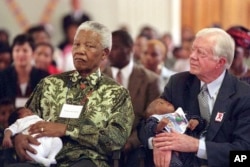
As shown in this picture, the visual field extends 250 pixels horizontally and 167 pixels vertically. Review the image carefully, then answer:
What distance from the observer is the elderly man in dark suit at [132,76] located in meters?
5.83

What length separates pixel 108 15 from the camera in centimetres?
1320

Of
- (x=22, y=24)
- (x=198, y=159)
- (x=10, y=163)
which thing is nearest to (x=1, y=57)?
(x=10, y=163)

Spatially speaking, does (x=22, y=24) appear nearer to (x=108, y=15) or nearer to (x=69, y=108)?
(x=108, y=15)

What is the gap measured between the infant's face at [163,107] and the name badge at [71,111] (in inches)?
19.8

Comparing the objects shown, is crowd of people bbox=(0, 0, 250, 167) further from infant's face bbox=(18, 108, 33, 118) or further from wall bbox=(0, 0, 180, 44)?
wall bbox=(0, 0, 180, 44)

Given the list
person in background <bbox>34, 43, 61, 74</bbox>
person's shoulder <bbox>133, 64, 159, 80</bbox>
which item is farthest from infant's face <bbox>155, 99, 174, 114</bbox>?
person in background <bbox>34, 43, 61, 74</bbox>

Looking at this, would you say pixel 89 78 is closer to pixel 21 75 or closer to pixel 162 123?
pixel 162 123

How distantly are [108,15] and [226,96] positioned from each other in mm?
8804

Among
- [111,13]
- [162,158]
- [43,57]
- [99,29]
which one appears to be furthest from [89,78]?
[111,13]

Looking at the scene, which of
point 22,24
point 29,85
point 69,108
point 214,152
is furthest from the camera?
point 22,24

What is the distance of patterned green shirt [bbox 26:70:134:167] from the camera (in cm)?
461

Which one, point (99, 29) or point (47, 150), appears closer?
point (47, 150)

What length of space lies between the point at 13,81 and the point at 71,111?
6.08ft

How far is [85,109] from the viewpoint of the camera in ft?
15.5
